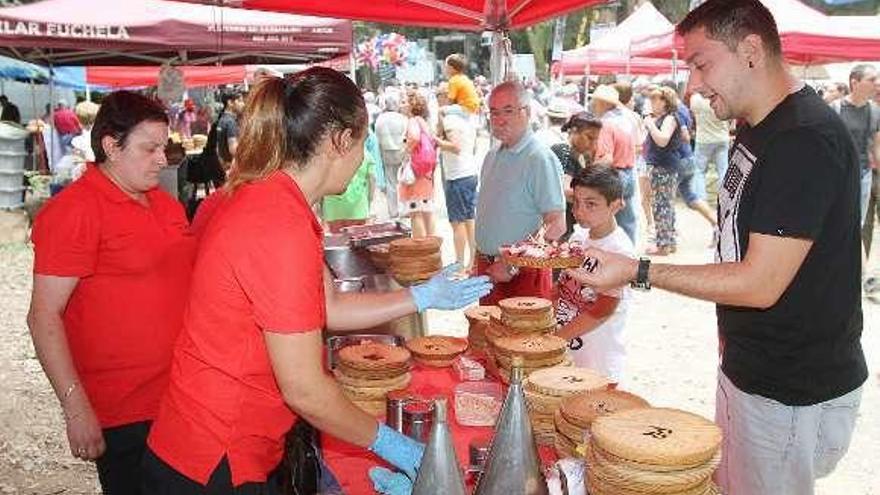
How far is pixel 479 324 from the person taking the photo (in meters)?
3.16

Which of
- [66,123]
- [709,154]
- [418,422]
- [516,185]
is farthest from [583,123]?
[66,123]

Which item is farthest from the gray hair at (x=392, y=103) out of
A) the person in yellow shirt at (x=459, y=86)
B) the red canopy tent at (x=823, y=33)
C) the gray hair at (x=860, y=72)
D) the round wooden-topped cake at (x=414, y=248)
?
the round wooden-topped cake at (x=414, y=248)

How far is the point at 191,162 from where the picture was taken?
9.52 metres

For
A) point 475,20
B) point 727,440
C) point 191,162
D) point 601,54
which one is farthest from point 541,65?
point 727,440

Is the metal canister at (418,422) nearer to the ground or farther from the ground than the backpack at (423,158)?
nearer to the ground

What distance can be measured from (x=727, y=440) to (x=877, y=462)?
2.45m

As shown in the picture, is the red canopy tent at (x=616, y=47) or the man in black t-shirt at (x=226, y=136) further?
the red canopy tent at (x=616, y=47)

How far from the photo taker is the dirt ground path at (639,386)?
448 centimetres

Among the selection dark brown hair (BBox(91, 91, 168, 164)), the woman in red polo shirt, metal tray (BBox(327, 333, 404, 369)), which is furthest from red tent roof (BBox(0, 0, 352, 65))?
metal tray (BBox(327, 333, 404, 369))

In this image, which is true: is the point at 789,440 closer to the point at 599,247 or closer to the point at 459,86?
the point at 599,247

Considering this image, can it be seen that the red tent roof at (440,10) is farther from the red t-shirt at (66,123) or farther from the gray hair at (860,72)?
the red t-shirt at (66,123)

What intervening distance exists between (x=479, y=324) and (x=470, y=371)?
33 cm

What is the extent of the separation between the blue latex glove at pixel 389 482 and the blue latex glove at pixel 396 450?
0.02m

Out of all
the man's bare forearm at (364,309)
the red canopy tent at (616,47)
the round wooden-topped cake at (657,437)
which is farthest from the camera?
the red canopy tent at (616,47)
